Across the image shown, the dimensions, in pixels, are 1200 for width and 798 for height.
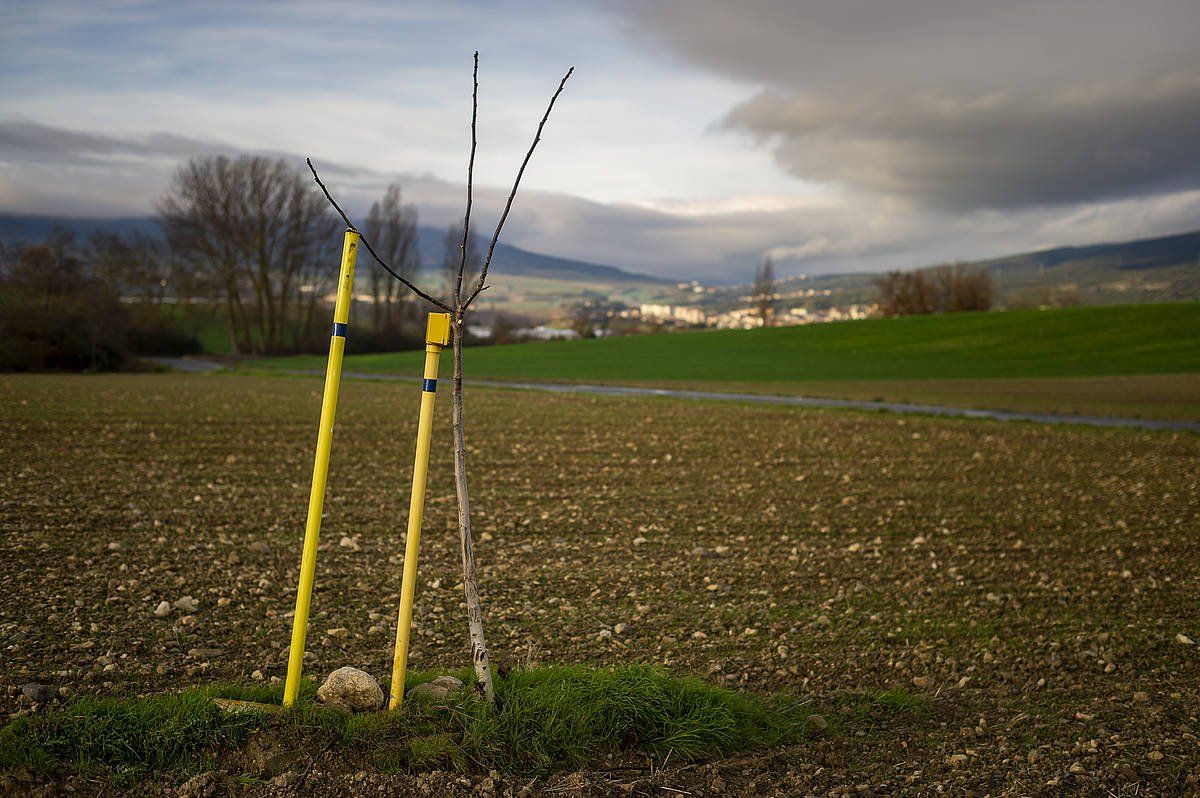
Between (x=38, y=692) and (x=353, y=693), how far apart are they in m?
1.93

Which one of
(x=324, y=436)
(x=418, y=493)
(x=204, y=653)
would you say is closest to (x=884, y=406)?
(x=204, y=653)

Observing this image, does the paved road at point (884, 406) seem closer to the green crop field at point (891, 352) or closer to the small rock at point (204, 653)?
the green crop field at point (891, 352)

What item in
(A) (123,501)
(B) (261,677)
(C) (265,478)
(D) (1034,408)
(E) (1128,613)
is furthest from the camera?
(D) (1034,408)

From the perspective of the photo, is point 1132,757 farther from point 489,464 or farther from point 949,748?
point 489,464

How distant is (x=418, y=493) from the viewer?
4250 millimetres

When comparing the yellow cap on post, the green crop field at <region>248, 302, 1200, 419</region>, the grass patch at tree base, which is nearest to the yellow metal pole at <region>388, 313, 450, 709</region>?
the yellow cap on post

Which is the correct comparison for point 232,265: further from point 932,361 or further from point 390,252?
point 932,361

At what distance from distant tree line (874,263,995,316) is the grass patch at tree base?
90.2m

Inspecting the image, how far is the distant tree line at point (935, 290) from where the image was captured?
88750 millimetres

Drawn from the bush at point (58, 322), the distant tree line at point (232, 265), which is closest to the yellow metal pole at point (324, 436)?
the bush at point (58, 322)

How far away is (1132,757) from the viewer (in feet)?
15.2

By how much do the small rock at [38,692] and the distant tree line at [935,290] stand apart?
3601 inches

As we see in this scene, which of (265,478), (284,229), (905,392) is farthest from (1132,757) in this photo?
(284,229)

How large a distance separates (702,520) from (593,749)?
22.9 ft
